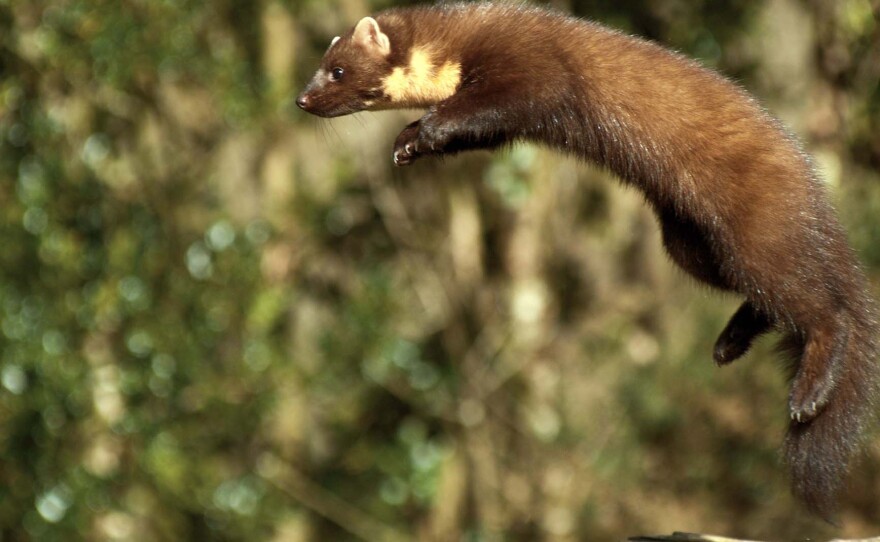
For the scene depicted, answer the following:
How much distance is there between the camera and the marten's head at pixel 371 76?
4262 mm

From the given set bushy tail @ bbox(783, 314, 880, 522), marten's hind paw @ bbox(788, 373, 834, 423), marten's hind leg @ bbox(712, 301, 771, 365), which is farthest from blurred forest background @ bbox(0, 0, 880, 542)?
marten's hind paw @ bbox(788, 373, 834, 423)

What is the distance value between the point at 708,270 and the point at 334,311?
14.2 ft

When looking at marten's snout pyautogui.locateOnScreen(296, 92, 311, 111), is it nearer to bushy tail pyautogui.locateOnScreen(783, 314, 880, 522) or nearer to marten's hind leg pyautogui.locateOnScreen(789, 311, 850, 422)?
marten's hind leg pyautogui.locateOnScreen(789, 311, 850, 422)

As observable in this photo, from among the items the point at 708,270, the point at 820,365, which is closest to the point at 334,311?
the point at 708,270

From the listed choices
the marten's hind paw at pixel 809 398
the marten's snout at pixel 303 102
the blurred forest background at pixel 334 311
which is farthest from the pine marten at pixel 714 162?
the blurred forest background at pixel 334 311

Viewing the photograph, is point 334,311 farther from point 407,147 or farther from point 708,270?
point 407,147

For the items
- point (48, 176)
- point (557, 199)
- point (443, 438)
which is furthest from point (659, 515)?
point (48, 176)

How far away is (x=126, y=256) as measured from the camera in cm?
773

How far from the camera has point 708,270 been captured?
14.0ft

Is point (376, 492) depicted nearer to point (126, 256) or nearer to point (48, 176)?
point (126, 256)

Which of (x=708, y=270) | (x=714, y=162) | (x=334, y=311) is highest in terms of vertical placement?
(x=714, y=162)

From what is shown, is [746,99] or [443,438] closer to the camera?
[746,99]

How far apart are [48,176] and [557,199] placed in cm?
276

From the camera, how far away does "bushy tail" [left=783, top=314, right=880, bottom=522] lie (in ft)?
13.1
